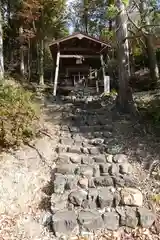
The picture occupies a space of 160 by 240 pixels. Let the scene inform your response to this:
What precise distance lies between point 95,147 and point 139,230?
8.58ft

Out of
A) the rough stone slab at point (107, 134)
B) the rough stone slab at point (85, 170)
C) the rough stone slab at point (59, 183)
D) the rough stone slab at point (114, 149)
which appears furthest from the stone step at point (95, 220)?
the rough stone slab at point (107, 134)

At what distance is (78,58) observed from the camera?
15.8 metres

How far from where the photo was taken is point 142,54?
17016 mm

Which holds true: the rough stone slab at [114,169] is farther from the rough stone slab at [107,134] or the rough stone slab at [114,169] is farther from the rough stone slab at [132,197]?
the rough stone slab at [107,134]

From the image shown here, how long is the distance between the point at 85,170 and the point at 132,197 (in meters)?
1.19

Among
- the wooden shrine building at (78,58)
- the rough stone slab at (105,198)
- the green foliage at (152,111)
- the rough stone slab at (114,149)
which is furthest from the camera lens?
the wooden shrine building at (78,58)

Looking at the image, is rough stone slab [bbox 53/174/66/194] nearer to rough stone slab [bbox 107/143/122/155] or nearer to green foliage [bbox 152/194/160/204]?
rough stone slab [bbox 107/143/122/155]

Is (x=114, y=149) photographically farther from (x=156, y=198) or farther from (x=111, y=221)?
(x=111, y=221)

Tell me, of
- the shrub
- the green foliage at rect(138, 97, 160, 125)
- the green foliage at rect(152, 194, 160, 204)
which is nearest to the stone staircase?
the green foliage at rect(152, 194, 160, 204)

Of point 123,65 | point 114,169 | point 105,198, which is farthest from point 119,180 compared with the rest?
point 123,65

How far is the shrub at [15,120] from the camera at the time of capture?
6.54 meters

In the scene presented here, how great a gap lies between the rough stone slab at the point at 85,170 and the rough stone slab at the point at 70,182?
0.20 metres

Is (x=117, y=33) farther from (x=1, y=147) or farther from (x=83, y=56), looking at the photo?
(x=83, y=56)

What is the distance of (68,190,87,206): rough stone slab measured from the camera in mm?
5281
